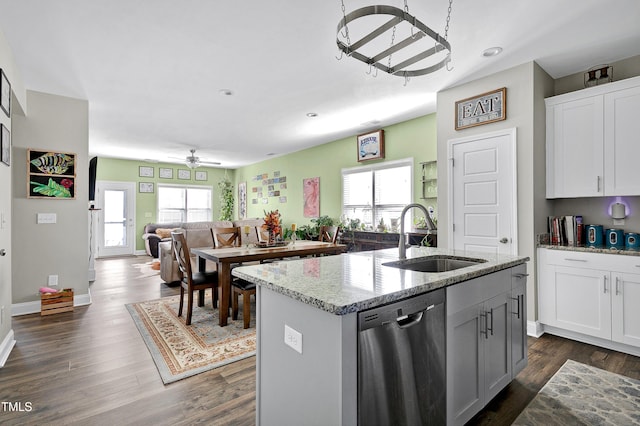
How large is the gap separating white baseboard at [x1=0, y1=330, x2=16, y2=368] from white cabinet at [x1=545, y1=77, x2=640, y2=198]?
513 cm


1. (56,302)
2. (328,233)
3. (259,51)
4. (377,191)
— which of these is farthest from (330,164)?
(56,302)

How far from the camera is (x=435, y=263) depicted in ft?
7.68

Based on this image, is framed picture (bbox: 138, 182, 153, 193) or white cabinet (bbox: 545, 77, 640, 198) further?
framed picture (bbox: 138, 182, 153, 193)

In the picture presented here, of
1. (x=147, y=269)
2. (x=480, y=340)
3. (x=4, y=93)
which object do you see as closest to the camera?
(x=480, y=340)

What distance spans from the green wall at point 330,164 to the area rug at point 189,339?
3270mm

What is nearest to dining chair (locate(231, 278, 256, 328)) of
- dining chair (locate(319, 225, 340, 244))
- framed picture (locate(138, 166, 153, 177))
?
dining chair (locate(319, 225, 340, 244))

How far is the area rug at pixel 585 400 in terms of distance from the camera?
189 cm

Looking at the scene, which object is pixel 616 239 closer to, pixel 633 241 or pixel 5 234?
pixel 633 241

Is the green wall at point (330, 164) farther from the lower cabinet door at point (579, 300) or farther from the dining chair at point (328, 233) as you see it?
the lower cabinet door at point (579, 300)

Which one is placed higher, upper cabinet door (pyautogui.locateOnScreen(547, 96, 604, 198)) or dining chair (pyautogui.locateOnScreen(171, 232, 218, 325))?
upper cabinet door (pyautogui.locateOnScreen(547, 96, 604, 198))

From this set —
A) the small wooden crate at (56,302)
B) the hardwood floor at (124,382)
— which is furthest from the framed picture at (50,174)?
the hardwood floor at (124,382)

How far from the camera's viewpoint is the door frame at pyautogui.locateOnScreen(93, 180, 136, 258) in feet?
27.6

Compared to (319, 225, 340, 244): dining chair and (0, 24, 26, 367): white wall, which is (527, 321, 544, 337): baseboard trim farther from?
(0, 24, 26, 367): white wall

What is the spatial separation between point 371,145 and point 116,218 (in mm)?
7344
